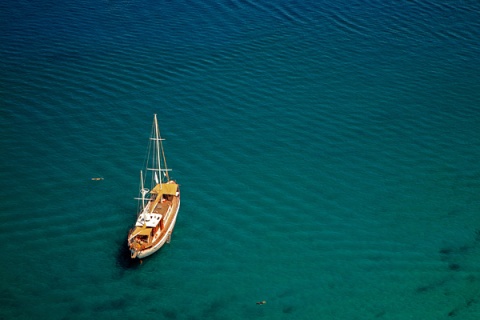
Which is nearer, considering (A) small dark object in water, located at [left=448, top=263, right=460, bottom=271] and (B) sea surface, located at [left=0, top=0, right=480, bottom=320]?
(B) sea surface, located at [left=0, top=0, right=480, bottom=320]

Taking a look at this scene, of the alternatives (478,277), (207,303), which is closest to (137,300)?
(207,303)

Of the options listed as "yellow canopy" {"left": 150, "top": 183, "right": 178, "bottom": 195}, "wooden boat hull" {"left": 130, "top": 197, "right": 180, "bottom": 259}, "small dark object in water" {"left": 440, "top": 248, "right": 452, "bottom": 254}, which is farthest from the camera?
"yellow canopy" {"left": 150, "top": 183, "right": 178, "bottom": 195}

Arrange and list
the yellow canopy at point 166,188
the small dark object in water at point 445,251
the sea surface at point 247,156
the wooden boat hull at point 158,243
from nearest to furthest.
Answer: the sea surface at point 247,156, the wooden boat hull at point 158,243, the small dark object in water at point 445,251, the yellow canopy at point 166,188

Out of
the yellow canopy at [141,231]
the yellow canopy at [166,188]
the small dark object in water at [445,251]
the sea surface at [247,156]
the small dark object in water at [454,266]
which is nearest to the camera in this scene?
the sea surface at [247,156]

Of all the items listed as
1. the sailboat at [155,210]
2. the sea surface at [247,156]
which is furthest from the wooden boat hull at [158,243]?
→ the sea surface at [247,156]

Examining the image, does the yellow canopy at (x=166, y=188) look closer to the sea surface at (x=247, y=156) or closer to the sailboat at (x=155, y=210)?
the sailboat at (x=155, y=210)

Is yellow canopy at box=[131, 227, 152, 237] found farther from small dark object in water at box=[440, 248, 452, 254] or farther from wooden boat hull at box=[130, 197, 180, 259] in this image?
small dark object in water at box=[440, 248, 452, 254]

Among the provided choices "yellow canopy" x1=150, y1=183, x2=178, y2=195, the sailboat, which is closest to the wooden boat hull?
the sailboat
